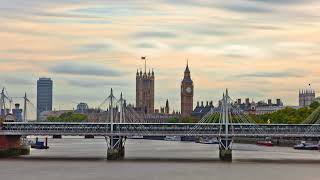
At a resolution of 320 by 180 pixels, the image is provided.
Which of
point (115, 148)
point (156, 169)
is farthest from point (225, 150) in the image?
point (156, 169)

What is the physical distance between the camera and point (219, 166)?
7862 centimetres

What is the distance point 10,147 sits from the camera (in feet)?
318

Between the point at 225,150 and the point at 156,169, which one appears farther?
the point at 225,150

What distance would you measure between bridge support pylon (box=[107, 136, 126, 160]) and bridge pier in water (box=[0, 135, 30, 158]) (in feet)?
38.2

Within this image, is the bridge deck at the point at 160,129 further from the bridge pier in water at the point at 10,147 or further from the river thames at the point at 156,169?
the river thames at the point at 156,169

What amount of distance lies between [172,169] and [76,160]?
53.0 ft

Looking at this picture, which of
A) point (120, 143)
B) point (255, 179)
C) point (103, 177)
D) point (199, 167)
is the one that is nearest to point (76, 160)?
point (120, 143)

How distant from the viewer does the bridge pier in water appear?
306 feet

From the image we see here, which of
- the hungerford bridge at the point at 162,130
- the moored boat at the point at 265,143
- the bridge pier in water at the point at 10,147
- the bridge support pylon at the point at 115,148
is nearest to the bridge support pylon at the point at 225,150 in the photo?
the hungerford bridge at the point at 162,130

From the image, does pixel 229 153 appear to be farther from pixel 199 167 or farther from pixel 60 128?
pixel 60 128

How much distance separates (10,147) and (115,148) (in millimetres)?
13554

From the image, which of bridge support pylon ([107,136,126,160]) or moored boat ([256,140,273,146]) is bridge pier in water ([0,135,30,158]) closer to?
bridge support pylon ([107,136,126,160])

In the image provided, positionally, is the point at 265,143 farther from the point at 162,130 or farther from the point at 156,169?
the point at 156,169

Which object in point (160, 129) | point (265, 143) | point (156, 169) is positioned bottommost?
point (156, 169)
